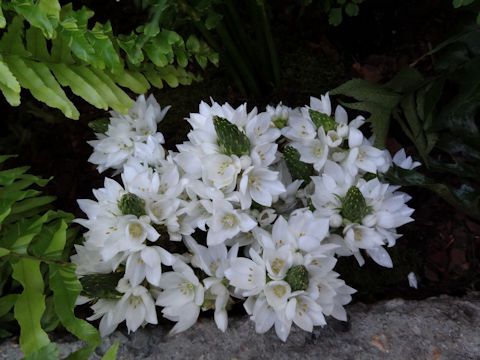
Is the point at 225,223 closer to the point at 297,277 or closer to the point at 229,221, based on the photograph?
the point at 229,221

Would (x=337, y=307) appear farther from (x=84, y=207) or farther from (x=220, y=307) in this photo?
(x=84, y=207)

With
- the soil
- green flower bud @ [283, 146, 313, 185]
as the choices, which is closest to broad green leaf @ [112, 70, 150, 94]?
the soil

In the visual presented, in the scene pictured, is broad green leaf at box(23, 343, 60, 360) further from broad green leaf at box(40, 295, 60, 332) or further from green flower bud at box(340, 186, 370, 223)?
green flower bud at box(340, 186, 370, 223)

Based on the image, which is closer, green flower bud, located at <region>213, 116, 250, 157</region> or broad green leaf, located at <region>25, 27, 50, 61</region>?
green flower bud, located at <region>213, 116, 250, 157</region>

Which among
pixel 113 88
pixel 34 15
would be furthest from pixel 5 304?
pixel 34 15

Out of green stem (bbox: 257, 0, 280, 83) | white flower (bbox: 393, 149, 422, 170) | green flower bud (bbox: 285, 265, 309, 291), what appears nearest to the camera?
green flower bud (bbox: 285, 265, 309, 291)

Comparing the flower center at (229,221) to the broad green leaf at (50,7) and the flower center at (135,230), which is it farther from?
the broad green leaf at (50,7)
